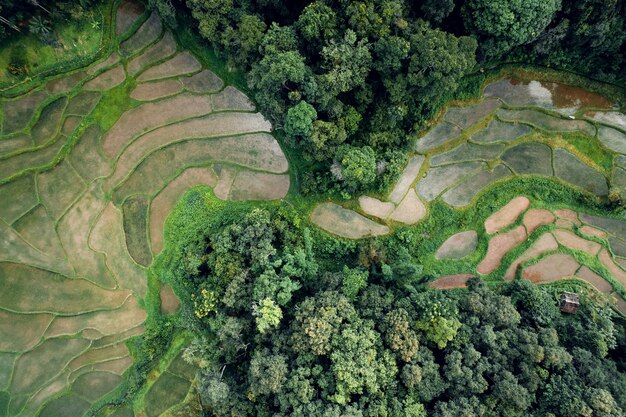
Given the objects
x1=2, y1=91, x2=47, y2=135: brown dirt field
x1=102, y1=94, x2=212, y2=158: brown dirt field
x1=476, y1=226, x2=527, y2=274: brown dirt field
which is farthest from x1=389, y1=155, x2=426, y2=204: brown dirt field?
x1=2, y1=91, x2=47, y2=135: brown dirt field

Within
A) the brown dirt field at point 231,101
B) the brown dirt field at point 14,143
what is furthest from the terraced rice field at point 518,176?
the brown dirt field at point 14,143

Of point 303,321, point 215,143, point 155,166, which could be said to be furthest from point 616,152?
point 155,166

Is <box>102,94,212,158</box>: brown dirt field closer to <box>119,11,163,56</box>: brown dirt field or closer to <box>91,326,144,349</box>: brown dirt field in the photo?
<box>119,11,163,56</box>: brown dirt field

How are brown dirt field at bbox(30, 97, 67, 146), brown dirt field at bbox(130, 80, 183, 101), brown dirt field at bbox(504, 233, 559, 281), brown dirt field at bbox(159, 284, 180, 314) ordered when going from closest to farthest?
brown dirt field at bbox(30, 97, 67, 146) < brown dirt field at bbox(159, 284, 180, 314) < brown dirt field at bbox(504, 233, 559, 281) < brown dirt field at bbox(130, 80, 183, 101)

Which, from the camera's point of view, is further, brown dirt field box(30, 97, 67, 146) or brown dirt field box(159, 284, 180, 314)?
brown dirt field box(159, 284, 180, 314)

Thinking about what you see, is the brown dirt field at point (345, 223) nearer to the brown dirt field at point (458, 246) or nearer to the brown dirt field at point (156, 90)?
the brown dirt field at point (458, 246)

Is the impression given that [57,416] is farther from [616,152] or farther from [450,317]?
[616,152]
